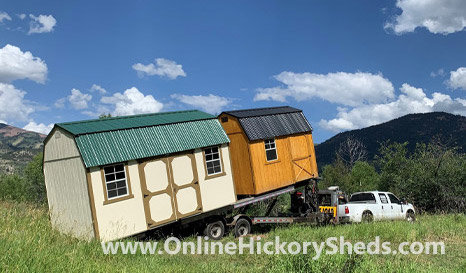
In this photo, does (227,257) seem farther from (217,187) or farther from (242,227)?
(242,227)

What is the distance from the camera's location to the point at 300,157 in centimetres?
1847

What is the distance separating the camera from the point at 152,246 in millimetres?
11859

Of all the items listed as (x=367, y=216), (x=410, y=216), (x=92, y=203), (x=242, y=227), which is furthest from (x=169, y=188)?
(x=410, y=216)

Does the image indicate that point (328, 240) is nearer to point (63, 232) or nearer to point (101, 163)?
point (101, 163)

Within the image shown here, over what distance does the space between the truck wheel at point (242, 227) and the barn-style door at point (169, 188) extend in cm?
210

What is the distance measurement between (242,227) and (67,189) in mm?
7124

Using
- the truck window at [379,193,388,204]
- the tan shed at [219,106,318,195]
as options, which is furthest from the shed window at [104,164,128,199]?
the truck window at [379,193,388,204]

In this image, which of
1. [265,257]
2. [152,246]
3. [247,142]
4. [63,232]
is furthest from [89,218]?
[247,142]

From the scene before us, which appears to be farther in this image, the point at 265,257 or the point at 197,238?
the point at 197,238

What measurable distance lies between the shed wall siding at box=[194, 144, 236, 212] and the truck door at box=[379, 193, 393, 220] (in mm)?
7491

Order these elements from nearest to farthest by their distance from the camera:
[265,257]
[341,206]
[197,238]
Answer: [265,257] < [197,238] < [341,206]

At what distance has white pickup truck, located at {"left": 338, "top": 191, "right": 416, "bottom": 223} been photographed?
56.4ft

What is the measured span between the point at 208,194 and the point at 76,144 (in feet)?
17.6

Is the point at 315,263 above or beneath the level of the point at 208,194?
beneath
